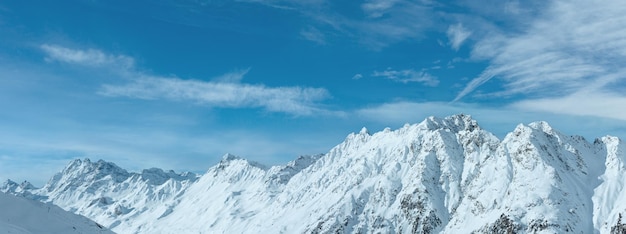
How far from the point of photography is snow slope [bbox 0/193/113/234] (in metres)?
88.0

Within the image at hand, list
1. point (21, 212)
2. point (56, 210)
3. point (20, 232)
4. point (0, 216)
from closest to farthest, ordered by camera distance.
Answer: point (20, 232) < point (0, 216) < point (21, 212) < point (56, 210)

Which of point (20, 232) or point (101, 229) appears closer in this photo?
point (20, 232)

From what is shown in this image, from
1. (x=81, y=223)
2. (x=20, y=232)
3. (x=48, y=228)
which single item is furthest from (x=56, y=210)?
(x=20, y=232)

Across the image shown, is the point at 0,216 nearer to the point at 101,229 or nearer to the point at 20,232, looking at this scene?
the point at 20,232

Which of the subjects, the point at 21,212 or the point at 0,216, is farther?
the point at 21,212

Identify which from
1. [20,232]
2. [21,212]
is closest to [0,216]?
[21,212]

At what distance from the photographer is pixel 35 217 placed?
302ft

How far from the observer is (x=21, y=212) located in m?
91.3

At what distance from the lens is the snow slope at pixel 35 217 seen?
3465 inches

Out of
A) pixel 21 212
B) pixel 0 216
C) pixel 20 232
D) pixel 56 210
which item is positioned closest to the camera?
pixel 20 232

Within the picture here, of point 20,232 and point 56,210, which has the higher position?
point 56,210

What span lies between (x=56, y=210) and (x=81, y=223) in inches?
217

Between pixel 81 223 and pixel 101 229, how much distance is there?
5.65 metres

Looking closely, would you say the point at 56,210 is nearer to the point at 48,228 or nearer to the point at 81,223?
the point at 81,223
